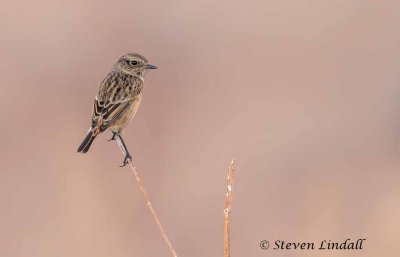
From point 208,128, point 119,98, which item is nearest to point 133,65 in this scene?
point 119,98

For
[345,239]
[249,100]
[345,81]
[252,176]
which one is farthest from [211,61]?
[345,239]

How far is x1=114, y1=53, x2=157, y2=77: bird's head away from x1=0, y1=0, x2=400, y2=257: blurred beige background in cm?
392

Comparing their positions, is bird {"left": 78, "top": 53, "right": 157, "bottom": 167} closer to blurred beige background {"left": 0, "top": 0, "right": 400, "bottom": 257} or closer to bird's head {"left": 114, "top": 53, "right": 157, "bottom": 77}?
bird's head {"left": 114, "top": 53, "right": 157, "bottom": 77}

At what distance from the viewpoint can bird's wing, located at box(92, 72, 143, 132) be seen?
6.34 m

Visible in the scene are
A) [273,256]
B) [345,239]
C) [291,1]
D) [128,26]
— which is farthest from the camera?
[291,1]

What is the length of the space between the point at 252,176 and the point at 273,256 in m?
1.64

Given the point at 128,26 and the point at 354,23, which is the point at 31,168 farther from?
the point at 354,23

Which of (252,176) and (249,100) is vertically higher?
(249,100)

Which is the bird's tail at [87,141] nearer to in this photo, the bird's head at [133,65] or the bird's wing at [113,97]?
the bird's wing at [113,97]

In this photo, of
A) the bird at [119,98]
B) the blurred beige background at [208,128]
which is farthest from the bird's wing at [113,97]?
the blurred beige background at [208,128]

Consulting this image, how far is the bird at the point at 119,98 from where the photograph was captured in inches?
249

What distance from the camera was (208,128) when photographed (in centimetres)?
1351

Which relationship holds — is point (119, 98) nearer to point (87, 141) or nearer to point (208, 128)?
point (87, 141)

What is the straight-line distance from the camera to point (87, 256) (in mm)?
10406
